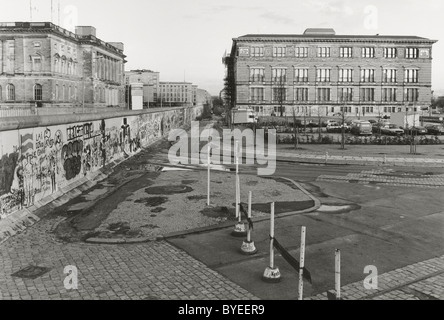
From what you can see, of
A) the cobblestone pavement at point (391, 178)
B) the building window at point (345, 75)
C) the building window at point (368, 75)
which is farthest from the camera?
the building window at point (368, 75)

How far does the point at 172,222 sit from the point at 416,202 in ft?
30.5

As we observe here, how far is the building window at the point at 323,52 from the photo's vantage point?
9662 cm

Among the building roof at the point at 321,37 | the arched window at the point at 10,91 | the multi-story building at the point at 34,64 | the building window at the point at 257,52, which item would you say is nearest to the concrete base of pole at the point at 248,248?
the multi-story building at the point at 34,64

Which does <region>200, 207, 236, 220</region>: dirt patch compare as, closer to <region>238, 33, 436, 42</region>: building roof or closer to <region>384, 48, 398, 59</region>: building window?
<region>238, 33, 436, 42</region>: building roof

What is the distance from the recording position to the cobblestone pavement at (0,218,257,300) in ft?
26.6

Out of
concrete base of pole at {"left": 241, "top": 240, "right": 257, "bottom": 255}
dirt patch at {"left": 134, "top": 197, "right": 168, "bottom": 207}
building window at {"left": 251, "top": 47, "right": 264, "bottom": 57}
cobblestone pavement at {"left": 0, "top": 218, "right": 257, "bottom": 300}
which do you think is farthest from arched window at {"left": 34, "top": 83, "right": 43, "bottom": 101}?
concrete base of pole at {"left": 241, "top": 240, "right": 257, "bottom": 255}

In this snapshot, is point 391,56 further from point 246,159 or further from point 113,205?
point 113,205

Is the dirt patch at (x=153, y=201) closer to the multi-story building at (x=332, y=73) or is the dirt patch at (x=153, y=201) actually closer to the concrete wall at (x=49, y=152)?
the concrete wall at (x=49, y=152)

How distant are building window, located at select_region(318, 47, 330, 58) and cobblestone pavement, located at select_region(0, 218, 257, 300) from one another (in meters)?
91.7

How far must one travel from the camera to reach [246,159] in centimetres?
3095

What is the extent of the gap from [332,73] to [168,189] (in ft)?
281

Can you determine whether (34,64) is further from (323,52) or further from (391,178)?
(391,178)

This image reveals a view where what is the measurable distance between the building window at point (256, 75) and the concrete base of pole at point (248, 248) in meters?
88.6
